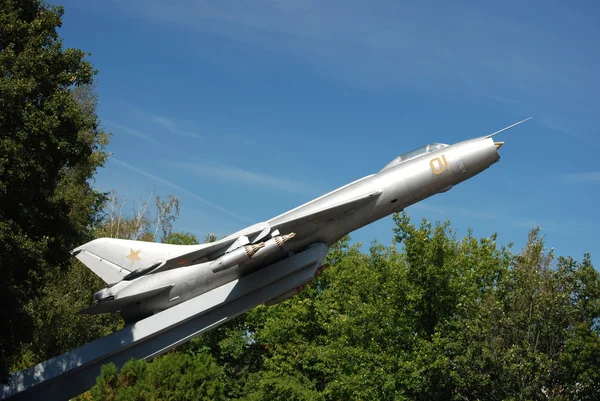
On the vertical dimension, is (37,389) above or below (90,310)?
below

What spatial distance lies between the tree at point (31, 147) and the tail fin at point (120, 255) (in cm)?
84

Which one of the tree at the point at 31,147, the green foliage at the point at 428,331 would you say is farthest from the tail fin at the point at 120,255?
the green foliage at the point at 428,331

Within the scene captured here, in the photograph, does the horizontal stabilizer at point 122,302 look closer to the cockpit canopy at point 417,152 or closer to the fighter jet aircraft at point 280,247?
the fighter jet aircraft at point 280,247

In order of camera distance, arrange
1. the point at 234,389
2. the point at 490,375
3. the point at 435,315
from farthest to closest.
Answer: the point at 234,389, the point at 435,315, the point at 490,375

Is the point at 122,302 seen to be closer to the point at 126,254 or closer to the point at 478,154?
the point at 126,254

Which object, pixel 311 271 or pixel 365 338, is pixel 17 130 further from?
pixel 365 338

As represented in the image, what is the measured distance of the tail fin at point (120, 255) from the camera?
16.6 metres

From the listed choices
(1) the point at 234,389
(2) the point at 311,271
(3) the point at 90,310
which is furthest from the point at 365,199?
(1) the point at 234,389

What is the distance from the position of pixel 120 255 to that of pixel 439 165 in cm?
819

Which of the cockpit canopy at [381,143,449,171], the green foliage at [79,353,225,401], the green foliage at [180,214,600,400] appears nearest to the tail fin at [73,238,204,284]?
the green foliage at [79,353,225,401]

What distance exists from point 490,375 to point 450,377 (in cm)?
216

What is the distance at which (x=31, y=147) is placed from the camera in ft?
50.7

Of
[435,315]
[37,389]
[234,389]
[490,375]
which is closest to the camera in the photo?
[37,389]

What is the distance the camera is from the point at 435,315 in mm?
25047
